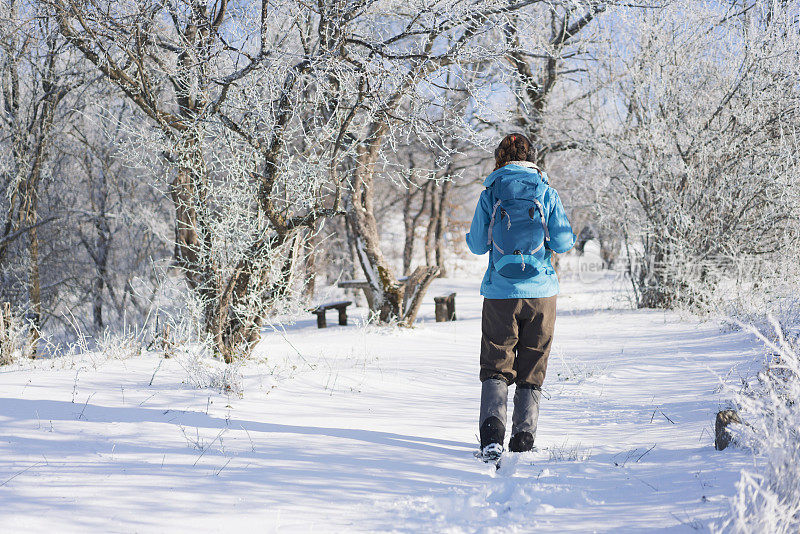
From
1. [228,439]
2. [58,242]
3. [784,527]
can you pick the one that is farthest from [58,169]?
[784,527]

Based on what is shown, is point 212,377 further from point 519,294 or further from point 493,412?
point 519,294

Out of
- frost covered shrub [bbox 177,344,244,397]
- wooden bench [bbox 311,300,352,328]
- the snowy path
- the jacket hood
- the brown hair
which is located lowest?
wooden bench [bbox 311,300,352,328]

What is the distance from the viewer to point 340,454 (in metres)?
3.05

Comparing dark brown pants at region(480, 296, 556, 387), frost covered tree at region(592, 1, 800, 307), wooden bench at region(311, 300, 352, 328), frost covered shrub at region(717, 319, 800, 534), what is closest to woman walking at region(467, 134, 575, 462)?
dark brown pants at region(480, 296, 556, 387)

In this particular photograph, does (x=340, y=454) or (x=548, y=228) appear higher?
(x=548, y=228)

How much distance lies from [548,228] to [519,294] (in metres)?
0.40

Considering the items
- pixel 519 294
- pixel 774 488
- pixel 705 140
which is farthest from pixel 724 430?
pixel 705 140

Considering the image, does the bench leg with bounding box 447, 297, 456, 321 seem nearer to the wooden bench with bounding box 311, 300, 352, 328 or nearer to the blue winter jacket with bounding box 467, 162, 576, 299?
the wooden bench with bounding box 311, 300, 352, 328

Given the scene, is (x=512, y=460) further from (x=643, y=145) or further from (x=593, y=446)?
(x=643, y=145)

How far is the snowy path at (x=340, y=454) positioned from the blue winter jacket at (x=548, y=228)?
86 centimetres

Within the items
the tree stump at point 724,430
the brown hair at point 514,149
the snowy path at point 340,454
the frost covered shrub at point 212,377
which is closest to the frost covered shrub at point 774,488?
the snowy path at point 340,454

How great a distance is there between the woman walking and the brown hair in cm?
7

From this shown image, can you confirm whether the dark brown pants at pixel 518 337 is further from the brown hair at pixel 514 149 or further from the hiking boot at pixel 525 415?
the brown hair at pixel 514 149

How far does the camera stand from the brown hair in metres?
3.34
